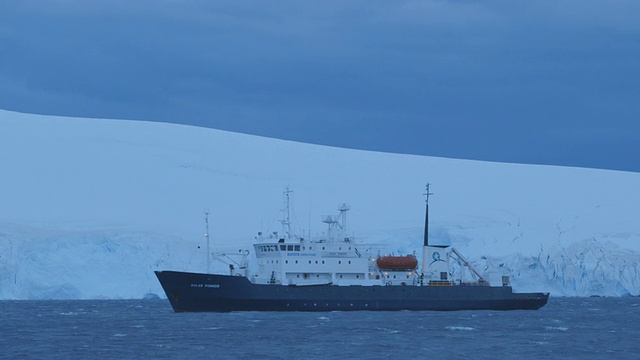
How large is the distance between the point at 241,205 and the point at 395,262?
1841cm

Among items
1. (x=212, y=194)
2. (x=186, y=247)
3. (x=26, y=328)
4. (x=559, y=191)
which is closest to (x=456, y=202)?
(x=559, y=191)

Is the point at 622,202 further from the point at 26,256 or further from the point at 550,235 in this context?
the point at 26,256

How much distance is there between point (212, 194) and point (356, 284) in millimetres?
20764

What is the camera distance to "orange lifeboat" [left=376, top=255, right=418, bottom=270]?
4525cm

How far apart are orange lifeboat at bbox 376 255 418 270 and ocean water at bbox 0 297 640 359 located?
1.99m

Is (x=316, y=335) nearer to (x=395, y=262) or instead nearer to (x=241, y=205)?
(x=395, y=262)

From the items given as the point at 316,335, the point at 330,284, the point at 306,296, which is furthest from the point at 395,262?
the point at 316,335

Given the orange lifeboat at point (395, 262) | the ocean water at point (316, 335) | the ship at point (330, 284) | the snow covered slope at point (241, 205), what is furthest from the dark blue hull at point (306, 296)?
the snow covered slope at point (241, 205)

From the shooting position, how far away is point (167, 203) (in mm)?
60594

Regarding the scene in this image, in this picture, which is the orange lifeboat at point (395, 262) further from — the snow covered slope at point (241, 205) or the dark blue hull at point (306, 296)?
the snow covered slope at point (241, 205)

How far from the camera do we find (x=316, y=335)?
33.0 m

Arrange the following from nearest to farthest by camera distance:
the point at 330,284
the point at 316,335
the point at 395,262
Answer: the point at 316,335, the point at 330,284, the point at 395,262

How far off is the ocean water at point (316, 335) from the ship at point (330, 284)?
0.65 metres

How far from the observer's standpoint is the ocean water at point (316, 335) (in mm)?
28469
